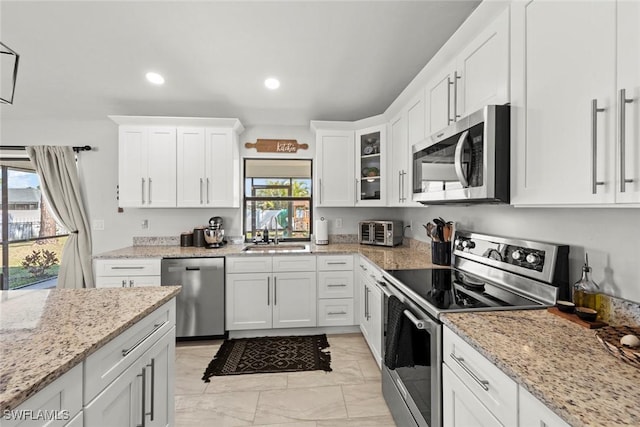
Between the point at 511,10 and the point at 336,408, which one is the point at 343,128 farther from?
the point at 336,408

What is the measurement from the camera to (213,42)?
1991 mm

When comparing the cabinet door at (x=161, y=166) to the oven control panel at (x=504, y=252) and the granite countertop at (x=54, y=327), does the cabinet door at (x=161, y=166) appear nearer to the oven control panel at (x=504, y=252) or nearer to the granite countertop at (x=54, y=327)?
the granite countertop at (x=54, y=327)

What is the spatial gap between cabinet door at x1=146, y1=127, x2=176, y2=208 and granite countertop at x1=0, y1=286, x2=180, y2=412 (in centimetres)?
186

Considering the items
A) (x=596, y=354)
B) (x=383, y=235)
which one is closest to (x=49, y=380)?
(x=596, y=354)

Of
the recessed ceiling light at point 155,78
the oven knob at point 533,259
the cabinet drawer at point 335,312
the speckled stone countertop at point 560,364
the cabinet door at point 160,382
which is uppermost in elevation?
the recessed ceiling light at point 155,78

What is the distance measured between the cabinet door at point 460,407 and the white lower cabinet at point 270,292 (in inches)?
76.0

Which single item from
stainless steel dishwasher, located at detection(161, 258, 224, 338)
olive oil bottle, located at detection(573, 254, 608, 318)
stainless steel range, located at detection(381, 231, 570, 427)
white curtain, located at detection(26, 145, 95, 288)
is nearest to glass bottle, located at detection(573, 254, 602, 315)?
olive oil bottle, located at detection(573, 254, 608, 318)

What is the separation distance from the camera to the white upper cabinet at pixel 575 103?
797 mm

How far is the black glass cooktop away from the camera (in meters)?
1.32

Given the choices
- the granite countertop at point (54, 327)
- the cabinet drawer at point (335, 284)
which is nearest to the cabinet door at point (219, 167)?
the cabinet drawer at point (335, 284)

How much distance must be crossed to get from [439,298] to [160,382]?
4.57 feet

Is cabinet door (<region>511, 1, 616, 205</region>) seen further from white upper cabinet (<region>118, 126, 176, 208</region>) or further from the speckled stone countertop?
white upper cabinet (<region>118, 126, 176, 208</region>)

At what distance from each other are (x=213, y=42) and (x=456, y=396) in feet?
8.01

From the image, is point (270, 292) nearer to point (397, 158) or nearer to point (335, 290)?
point (335, 290)
